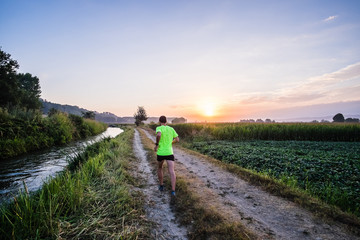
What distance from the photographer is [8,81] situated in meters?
27.9

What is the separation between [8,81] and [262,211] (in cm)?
4110

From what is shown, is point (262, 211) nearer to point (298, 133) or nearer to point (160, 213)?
point (160, 213)

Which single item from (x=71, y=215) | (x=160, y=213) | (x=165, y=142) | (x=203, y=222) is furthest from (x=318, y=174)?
(x=71, y=215)

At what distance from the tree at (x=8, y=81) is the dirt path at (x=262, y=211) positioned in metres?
36.5

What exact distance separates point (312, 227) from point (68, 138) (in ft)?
60.1

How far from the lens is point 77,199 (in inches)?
131

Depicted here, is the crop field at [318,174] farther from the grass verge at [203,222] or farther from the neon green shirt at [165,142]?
the neon green shirt at [165,142]

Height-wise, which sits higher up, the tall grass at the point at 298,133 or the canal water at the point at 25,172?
the tall grass at the point at 298,133

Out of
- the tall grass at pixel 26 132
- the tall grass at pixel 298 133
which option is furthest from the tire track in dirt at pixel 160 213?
the tall grass at pixel 298 133

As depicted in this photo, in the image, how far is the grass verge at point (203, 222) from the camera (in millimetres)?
2951

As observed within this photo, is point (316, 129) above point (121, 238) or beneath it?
above

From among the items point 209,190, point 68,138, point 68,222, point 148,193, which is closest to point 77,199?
point 68,222

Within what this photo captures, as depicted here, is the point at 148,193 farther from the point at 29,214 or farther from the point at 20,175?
the point at 20,175

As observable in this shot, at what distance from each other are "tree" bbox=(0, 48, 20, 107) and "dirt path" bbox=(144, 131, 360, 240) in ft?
120
